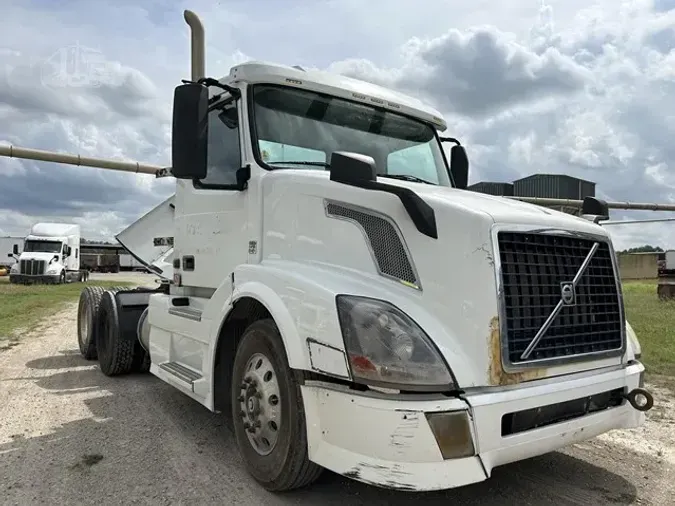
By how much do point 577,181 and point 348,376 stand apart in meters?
26.8

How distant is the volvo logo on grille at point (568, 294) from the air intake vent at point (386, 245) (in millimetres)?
836

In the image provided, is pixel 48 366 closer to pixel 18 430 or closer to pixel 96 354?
pixel 96 354

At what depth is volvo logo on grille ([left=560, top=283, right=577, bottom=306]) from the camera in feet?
10.3

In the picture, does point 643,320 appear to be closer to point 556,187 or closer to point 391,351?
point 391,351

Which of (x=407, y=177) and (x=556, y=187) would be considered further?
(x=556, y=187)

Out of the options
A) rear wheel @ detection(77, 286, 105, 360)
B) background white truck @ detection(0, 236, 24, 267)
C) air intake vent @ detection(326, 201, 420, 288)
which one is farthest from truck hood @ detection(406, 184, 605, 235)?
background white truck @ detection(0, 236, 24, 267)

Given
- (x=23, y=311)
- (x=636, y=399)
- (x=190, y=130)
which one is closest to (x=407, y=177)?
(x=190, y=130)

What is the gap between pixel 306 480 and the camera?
3.23 metres

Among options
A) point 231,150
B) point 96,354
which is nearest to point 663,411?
point 231,150

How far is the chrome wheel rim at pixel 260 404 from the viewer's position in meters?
3.33

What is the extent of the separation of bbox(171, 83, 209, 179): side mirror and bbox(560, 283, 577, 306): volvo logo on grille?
2606 millimetres

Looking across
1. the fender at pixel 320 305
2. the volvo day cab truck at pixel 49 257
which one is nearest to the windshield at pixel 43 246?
the volvo day cab truck at pixel 49 257

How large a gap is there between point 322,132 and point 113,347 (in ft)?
13.4

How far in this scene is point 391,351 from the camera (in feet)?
8.92
